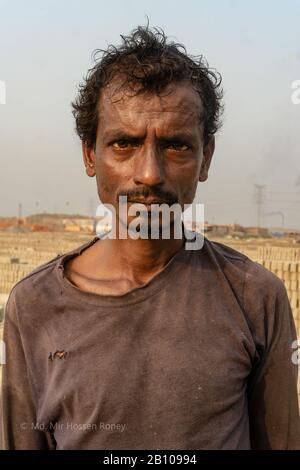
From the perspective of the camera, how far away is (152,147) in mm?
1451

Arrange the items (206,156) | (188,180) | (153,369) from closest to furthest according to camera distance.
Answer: (153,369) → (188,180) → (206,156)

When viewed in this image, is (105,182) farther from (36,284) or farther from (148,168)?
(36,284)

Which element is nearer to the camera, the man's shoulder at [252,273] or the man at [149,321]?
the man at [149,321]

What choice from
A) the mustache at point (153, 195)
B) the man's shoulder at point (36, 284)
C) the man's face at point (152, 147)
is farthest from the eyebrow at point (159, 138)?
the man's shoulder at point (36, 284)

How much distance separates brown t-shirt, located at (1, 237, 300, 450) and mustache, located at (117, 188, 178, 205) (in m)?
0.20

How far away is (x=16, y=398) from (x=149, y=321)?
473mm

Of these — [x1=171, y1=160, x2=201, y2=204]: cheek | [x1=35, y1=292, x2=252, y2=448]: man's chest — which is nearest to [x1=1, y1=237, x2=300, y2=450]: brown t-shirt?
[x1=35, y1=292, x2=252, y2=448]: man's chest

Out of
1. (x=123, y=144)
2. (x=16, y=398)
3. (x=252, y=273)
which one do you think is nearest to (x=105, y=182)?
(x=123, y=144)

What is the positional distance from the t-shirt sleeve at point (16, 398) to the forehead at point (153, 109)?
593mm

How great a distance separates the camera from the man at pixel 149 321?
1.39 m

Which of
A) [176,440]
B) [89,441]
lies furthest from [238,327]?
[89,441]

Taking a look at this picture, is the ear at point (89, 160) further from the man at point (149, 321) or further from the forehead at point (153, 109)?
the forehead at point (153, 109)

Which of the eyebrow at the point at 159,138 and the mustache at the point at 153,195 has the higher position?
the eyebrow at the point at 159,138

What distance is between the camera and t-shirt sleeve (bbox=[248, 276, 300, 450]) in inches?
59.7
